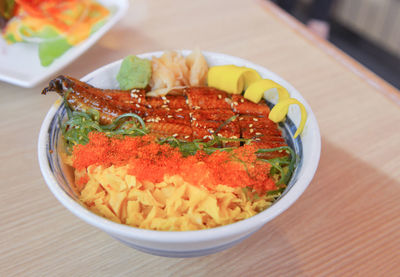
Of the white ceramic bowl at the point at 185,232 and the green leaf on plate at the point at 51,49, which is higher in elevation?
the white ceramic bowl at the point at 185,232

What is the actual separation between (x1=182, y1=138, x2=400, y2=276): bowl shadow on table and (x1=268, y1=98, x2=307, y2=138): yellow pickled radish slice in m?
0.30

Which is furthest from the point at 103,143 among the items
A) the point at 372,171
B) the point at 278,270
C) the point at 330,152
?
the point at 372,171

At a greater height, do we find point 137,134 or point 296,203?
point 137,134

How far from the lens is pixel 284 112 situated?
1313mm

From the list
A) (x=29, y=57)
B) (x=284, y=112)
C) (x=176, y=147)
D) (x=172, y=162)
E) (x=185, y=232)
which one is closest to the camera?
(x=185, y=232)

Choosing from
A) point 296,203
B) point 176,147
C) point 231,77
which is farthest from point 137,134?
point 296,203

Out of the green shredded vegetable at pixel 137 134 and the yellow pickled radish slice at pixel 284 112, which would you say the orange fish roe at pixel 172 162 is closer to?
the green shredded vegetable at pixel 137 134

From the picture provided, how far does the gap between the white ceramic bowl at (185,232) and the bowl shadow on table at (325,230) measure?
15 cm

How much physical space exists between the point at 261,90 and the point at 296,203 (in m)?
0.46

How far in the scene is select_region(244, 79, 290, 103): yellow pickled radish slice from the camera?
1.32 meters

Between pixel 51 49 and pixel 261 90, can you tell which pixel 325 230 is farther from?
pixel 51 49

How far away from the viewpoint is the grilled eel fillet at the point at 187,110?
1279 mm

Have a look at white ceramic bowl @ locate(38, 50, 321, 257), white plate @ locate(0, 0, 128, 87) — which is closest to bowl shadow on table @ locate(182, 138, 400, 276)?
white ceramic bowl @ locate(38, 50, 321, 257)

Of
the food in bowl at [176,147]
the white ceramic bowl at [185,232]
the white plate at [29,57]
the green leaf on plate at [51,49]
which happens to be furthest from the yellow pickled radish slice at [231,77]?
the green leaf on plate at [51,49]
